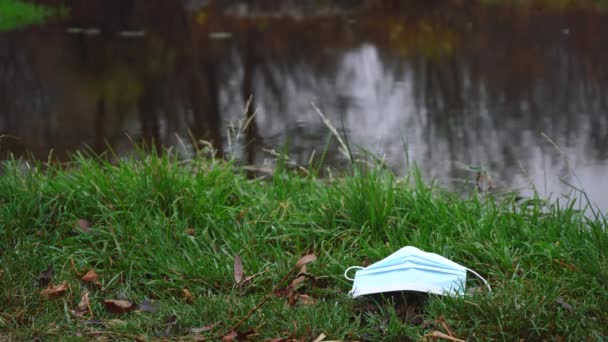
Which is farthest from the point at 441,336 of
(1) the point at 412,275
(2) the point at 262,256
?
(2) the point at 262,256

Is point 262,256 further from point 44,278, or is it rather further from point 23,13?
point 23,13

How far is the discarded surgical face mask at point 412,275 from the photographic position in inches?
134

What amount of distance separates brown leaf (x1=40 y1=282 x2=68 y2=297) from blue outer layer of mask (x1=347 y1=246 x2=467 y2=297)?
1.15 metres

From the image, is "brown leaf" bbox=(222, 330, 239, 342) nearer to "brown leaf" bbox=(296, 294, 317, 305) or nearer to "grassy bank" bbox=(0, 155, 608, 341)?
"grassy bank" bbox=(0, 155, 608, 341)

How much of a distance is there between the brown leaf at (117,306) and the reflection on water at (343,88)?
1.83m

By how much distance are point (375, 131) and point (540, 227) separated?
11.1 feet

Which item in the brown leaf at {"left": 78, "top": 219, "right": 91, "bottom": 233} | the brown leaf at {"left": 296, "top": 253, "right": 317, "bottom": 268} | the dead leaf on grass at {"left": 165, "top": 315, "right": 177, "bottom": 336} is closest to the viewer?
the dead leaf on grass at {"left": 165, "top": 315, "right": 177, "bottom": 336}

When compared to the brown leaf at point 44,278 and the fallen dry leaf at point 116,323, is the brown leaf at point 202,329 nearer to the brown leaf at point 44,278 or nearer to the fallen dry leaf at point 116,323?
the fallen dry leaf at point 116,323

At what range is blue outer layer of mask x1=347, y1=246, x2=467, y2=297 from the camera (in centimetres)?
341

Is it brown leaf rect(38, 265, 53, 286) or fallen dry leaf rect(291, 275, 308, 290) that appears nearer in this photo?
fallen dry leaf rect(291, 275, 308, 290)

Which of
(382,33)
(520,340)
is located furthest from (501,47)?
(520,340)

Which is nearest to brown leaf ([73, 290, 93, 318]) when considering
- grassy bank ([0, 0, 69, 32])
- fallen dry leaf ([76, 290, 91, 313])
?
fallen dry leaf ([76, 290, 91, 313])

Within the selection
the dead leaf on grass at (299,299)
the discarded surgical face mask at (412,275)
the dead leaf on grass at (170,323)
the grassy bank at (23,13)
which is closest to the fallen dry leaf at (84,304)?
the dead leaf on grass at (170,323)

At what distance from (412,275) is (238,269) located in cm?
73
